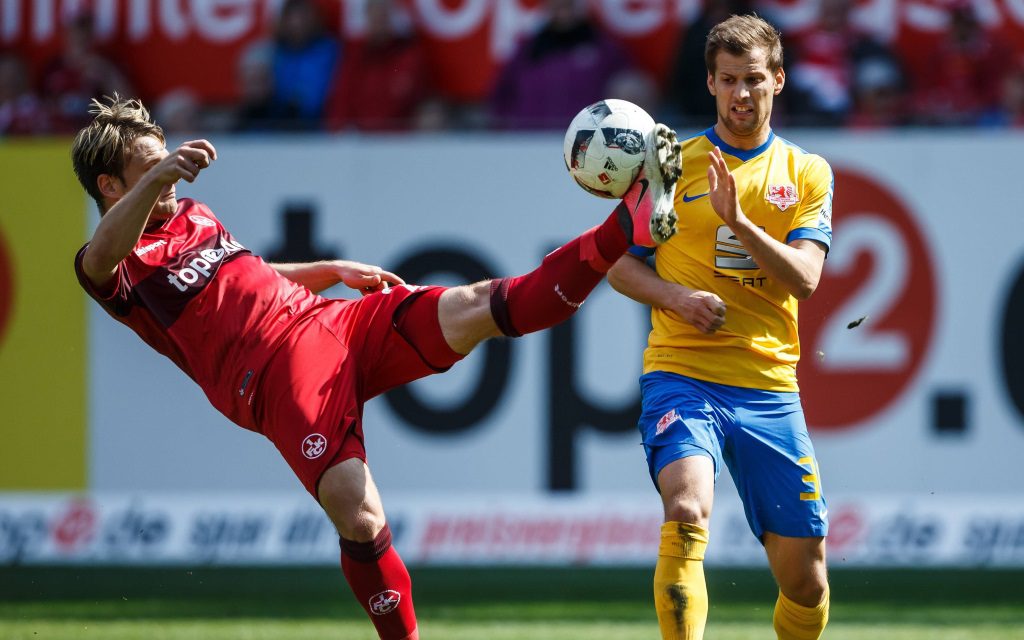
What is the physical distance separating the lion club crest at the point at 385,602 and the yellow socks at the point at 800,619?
4.93 ft

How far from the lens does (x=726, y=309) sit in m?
5.41

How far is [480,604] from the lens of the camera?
8719 mm

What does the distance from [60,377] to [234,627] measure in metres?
2.31

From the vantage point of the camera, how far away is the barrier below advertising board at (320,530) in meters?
8.97

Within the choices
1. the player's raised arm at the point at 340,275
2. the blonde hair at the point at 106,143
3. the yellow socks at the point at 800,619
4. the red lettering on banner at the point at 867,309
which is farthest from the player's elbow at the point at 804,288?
the red lettering on banner at the point at 867,309

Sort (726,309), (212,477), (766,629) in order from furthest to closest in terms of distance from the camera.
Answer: (212,477) → (766,629) → (726,309)

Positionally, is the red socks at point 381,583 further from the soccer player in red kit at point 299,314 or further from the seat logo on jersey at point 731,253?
the seat logo on jersey at point 731,253

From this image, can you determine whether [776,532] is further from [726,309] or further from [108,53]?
[108,53]

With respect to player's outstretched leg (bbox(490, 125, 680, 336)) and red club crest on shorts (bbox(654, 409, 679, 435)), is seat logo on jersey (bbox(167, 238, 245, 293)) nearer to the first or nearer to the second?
player's outstretched leg (bbox(490, 125, 680, 336))

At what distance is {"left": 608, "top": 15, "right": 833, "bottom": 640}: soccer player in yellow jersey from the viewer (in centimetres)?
535


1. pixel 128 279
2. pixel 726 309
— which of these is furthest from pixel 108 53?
pixel 726 309

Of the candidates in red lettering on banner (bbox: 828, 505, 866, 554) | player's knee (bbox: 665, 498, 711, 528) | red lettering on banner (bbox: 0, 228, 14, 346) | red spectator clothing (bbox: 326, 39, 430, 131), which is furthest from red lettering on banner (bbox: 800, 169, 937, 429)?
red lettering on banner (bbox: 0, 228, 14, 346)

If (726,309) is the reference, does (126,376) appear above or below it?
below

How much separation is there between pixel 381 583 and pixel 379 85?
5.74 m
